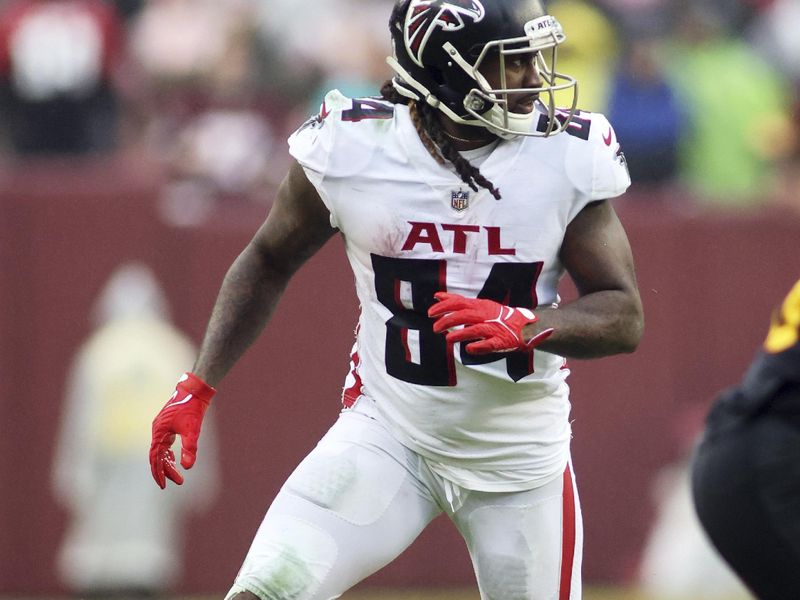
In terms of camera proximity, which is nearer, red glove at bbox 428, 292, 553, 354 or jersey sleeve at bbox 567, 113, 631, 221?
red glove at bbox 428, 292, 553, 354

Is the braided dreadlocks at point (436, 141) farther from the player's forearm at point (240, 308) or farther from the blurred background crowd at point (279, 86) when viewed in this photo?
the blurred background crowd at point (279, 86)

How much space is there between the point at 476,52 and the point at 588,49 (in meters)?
4.94

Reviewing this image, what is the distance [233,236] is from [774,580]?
4.41 m

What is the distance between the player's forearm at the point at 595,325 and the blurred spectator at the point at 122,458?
402cm

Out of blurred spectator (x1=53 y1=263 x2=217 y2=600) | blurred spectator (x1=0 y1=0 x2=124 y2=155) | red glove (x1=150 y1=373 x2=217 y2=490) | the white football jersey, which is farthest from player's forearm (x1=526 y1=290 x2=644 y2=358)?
blurred spectator (x1=0 y1=0 x2=124 y2=155)

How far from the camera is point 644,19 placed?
946cm

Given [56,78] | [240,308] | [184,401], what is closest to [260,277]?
[240,308]

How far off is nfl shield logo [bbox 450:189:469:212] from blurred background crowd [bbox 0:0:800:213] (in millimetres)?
4377

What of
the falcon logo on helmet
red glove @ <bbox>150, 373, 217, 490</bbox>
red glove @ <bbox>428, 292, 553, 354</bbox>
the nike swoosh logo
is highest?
the falcon logo on helmet

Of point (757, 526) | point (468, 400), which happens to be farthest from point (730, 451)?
point (468, 400)

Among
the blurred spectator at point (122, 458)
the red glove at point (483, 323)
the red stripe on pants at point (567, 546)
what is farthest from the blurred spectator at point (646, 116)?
the red glove at point (483, 323)

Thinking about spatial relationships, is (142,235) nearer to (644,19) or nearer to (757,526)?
(644,19)

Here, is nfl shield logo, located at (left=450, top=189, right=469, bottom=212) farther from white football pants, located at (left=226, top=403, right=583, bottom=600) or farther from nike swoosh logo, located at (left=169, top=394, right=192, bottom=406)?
nike swoosh logo, located at (left=169, top=394, right=192, bottom=406)

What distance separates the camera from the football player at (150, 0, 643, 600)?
162 inches
